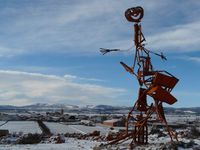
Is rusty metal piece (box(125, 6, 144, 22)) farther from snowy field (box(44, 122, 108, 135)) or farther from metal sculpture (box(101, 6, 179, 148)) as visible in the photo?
snowy field (box(44, 122, 108, 135))

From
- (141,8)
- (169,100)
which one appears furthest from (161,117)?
(141,8)

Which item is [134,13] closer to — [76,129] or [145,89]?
[145,89]

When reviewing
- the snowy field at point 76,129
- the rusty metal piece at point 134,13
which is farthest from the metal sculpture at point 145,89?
the snowy field at point 76,129

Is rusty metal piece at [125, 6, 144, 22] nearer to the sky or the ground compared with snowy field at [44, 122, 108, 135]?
nearer to the sky

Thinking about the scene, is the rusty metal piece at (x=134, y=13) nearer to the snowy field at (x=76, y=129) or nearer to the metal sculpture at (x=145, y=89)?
the metal sculpture at (x=145, y=89)

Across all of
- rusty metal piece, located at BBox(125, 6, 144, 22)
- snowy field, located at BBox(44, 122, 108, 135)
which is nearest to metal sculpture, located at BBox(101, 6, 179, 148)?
rusty metal piece, located at BBox(125, 6, 144, 22)

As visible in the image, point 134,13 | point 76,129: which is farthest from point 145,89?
point 76,129

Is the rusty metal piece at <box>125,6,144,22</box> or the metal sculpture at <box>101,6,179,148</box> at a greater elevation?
the rusty metal piece at <box>125,6,144,22</box>

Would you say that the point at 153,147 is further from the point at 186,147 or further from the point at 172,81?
the point at 172,81

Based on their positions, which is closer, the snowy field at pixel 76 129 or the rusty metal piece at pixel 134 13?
the rusty metal piece at pixel 134 13

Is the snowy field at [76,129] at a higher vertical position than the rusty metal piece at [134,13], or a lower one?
lower

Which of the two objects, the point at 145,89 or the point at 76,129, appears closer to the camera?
the point at 145,89

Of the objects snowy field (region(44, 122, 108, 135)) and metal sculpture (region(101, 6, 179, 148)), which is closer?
metal sculpture (region(101, 6, 179, 148))

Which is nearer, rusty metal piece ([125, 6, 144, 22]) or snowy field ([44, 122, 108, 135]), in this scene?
rusty metal piece ([125, 6, 144, 22])
